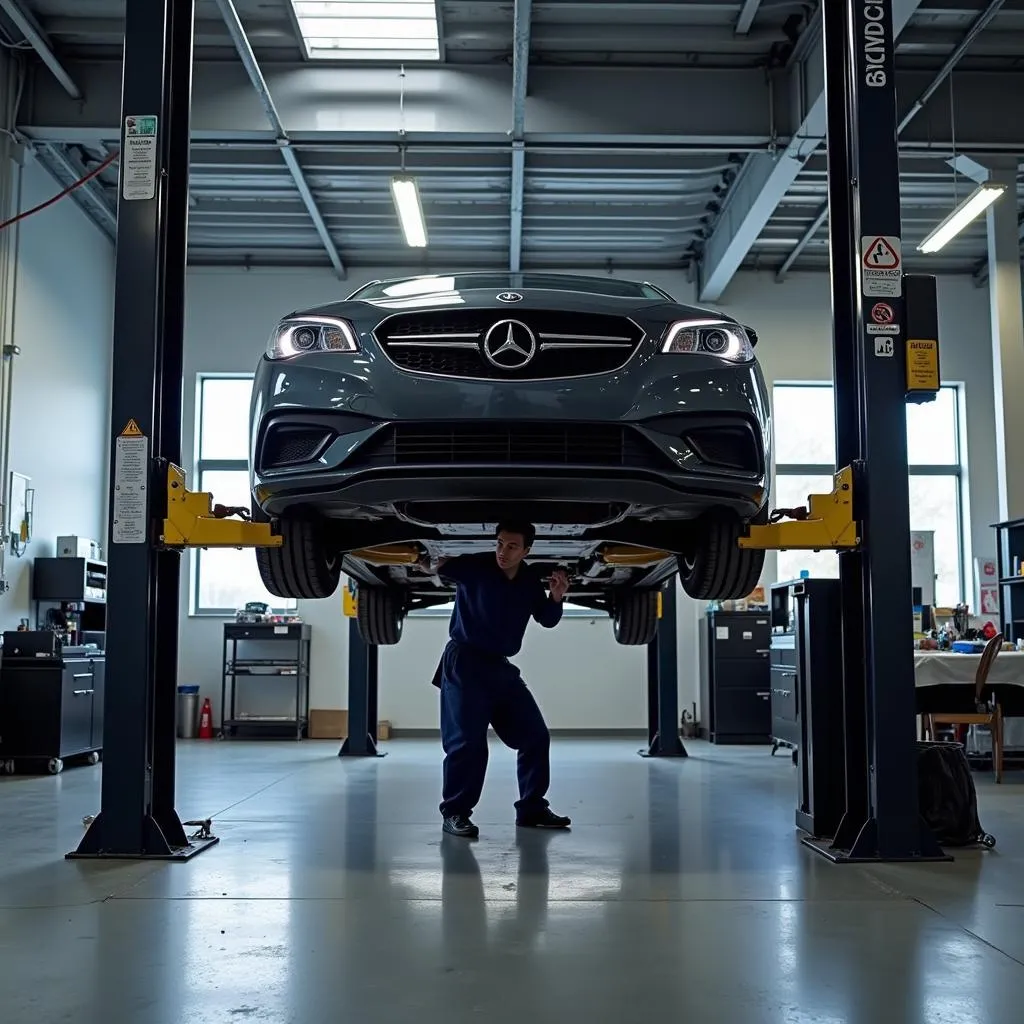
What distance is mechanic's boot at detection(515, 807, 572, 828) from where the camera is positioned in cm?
471

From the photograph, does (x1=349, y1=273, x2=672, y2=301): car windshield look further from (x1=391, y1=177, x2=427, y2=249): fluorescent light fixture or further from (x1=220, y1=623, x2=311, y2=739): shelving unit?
(x1=220, y1=623, x2=311, y2=739): shelving unit

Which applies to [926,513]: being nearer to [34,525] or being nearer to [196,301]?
[196,301]

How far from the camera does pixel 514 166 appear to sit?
948cm

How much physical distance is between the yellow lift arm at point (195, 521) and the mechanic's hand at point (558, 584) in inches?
47.0

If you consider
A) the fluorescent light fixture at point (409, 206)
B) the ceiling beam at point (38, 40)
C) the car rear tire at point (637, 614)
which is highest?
the ceiling beam at point (38, 40)

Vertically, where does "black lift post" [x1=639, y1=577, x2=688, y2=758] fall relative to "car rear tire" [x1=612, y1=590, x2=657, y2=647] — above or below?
below

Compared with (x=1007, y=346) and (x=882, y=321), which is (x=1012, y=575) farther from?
(x=882, y=321)

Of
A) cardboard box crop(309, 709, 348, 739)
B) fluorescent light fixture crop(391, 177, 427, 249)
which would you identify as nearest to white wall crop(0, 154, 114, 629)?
cardboard box crop(309, 709, 348, 739)

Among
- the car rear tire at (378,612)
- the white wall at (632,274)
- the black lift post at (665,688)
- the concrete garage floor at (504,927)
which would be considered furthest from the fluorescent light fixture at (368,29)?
the concrete garage floor at (504,927)

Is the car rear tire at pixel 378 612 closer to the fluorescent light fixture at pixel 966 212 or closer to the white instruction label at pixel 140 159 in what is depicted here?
the white instruction label at pixel 140 159

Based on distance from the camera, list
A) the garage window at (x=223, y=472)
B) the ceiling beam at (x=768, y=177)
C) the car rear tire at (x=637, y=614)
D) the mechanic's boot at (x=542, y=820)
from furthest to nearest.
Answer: the garage window at (x=223, y=472) → the ceiling beam at (x=768, y=177) → the car rear tire at (x=637, y=614) → the mechanic's boot at (x=542, y=820)

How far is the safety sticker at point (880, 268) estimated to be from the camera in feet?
13.3

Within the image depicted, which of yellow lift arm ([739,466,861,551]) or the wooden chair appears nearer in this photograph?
yellow lift arm ([739,466,861,551])

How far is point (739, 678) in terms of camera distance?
1053 centimetres
